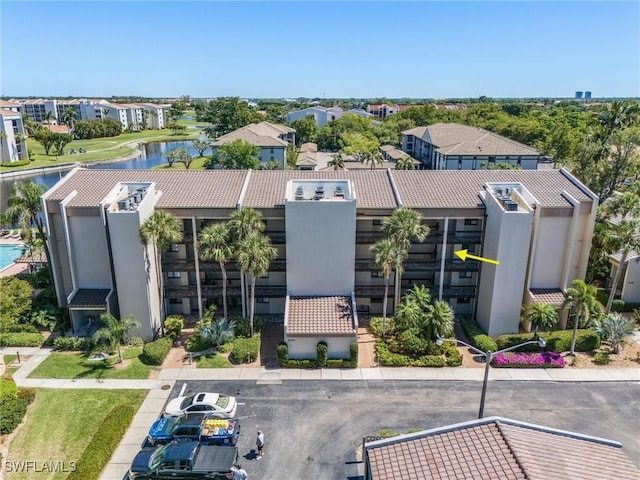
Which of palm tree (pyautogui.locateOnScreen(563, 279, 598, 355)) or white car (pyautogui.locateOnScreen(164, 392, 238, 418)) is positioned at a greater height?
palm tree (pyautogui.locateOnScreen(563, 279, 598, 355))

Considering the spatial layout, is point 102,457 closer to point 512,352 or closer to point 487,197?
point 512,352

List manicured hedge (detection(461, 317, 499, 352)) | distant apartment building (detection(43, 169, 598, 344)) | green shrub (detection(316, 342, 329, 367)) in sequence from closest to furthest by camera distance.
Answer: green shrub (detection(316, 342, 329, 367)) < manicured hedge (detection(461, 317, 499, 352)) < distant apartment building (detection(43, 169, 598, 344))

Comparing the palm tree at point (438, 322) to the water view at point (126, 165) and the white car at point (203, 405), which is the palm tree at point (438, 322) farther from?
the water view at point (126, 165)

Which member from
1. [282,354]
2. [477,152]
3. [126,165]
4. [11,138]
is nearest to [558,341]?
[282,354]

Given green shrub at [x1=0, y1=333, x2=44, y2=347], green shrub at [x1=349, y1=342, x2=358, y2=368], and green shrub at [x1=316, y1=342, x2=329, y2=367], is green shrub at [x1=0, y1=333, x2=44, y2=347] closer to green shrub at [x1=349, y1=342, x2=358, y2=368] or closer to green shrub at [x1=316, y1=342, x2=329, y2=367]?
green shrub at [x1=316, y1=342, x2=329, y2=367]

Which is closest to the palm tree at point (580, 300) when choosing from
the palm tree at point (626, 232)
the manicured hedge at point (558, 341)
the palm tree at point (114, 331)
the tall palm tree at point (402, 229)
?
the manicured hedge at point (558, 341)

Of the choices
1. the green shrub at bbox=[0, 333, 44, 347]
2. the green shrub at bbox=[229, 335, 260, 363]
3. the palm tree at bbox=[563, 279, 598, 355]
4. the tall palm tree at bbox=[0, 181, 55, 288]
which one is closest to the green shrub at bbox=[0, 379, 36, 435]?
the green shrub at bbox=[0, 333, 44, 347]

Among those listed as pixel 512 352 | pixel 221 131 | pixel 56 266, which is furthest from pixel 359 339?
pixel 221 131
